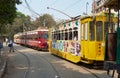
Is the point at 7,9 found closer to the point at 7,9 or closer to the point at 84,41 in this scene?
the point at 7,9

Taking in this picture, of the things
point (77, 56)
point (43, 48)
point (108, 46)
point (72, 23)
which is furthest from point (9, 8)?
point (43, 48)

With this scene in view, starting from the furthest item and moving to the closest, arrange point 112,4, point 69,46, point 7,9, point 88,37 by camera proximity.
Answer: point 7,9 < point 69,46 < point 88,37 < point 112,4

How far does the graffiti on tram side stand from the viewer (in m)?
22.5

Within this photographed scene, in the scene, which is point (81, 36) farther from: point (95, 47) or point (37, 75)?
point (37, 75)

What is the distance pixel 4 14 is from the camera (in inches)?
1125

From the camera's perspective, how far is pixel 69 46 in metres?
25.0

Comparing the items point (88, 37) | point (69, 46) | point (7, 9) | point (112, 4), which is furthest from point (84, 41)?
point (112, 4)

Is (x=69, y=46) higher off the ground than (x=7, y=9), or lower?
lower

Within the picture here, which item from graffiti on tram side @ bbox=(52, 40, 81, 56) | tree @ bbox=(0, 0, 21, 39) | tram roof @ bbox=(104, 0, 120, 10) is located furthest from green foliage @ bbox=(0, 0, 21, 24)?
tram roof @ bbox=(104, 0, 120, 10)

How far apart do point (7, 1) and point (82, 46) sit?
741cm

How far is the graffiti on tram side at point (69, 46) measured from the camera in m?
22.5

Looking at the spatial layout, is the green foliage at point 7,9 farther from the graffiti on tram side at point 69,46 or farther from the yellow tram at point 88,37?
the yellow tram at point 88,37

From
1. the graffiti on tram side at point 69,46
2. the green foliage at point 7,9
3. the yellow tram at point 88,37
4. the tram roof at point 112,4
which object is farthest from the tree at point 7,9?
the tram roof at point 112,4

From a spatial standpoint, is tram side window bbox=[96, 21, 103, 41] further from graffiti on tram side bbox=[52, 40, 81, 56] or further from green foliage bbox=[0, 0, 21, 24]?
green foliage bbox=[0, 0, 21, 24]
